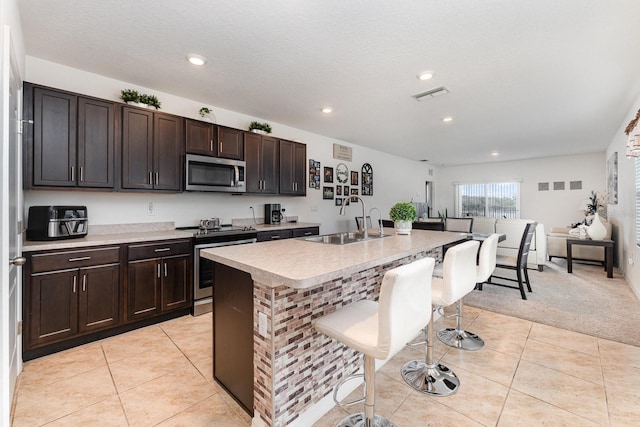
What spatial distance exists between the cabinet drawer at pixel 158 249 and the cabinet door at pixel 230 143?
1.24 metres

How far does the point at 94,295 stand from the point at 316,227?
2851mm

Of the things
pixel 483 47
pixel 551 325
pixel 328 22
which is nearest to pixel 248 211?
pixel 328 22

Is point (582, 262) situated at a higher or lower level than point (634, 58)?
lower

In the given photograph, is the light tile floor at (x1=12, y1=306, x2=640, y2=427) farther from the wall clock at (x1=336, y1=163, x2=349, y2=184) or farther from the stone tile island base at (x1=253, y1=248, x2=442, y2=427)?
the wall clock at (x1=336, y1=163, x2=349, y2=184)

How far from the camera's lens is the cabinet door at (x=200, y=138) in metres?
3.29

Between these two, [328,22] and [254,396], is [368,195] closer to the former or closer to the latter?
[328,22]

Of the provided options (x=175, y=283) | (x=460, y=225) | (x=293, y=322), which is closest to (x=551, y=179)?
(x=460, y=225)

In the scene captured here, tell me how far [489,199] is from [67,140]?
32.4 ft

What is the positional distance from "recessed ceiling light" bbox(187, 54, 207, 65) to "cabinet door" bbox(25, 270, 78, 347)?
6.94 ft

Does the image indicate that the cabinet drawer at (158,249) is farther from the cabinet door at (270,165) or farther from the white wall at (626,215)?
the white wall at (626,215)

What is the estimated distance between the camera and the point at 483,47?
2.35 meters

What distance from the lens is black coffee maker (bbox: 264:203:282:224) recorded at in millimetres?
4387

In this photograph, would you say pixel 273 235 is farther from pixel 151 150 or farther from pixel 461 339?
pixel 461 339

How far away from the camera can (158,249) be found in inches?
112
